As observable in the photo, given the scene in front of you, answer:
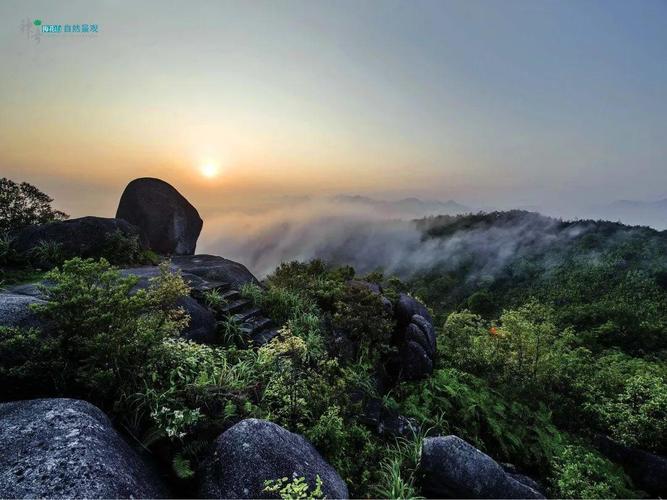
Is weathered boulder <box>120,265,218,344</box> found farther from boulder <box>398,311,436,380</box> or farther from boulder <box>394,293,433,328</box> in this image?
boulder <box>394,293,433,328</box>

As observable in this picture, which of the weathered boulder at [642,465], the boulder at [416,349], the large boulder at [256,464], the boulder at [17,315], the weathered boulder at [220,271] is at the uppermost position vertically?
the boulder at [17,315]

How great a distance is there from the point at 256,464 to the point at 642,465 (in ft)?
33.3

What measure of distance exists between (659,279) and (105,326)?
52.6m

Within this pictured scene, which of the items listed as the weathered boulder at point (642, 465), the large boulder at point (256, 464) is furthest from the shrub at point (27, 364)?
the weathered boulder at point (642, 465)

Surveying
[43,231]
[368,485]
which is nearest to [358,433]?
[368,485]

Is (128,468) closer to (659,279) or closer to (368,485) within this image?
(368,485)

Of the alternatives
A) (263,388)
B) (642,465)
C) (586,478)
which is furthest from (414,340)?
(263,388)

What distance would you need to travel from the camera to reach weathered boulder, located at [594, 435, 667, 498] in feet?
27.5

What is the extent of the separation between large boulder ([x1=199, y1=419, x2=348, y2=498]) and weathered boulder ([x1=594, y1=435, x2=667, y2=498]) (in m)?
8.65

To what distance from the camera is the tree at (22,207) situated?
503 inches

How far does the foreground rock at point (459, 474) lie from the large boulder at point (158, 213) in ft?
52.3

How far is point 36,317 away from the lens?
562cm

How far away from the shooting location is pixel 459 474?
5.72m

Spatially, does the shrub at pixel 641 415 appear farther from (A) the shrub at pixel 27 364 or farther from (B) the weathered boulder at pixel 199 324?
(A) the shrub at pixel 27 364
